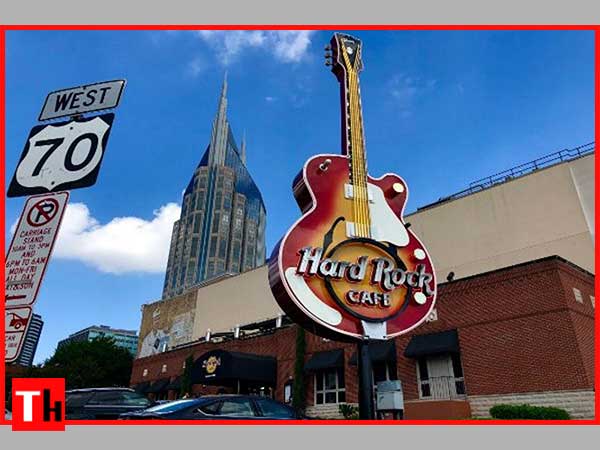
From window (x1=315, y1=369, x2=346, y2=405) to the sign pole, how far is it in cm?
1197

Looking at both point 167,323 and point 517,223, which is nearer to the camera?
point 517,223

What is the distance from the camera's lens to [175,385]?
1206 inches

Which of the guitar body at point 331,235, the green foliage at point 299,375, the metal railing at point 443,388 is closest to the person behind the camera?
the guitar body at point 331,235

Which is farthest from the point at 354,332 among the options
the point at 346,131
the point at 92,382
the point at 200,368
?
the point at 92,382

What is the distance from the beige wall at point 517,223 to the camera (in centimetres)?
2425

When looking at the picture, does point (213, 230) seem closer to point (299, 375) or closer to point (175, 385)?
point (175, 385)

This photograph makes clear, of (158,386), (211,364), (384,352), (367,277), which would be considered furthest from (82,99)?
(158,386)

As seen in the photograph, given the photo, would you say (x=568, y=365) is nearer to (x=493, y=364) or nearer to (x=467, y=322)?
(x=493, y=364)

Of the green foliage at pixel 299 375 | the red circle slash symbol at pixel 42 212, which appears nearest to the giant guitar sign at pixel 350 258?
the red circle slash symbol at pixel 42 212

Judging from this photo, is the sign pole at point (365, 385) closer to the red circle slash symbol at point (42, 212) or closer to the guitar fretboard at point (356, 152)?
the guitar fretboard at point (356, 152)

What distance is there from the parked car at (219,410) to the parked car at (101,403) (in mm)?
3288

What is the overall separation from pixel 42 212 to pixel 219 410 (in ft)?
12.7

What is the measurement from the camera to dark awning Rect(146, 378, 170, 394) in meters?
32.0

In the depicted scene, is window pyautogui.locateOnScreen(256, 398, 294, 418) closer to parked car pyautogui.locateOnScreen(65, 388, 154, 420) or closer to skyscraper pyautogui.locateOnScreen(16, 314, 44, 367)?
skyscraper pyautogui.locateOnScreen(16, 314, 44, 367)
